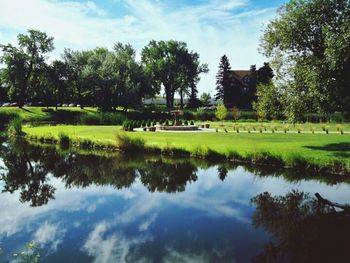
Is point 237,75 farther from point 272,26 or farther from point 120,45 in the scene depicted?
point 272,26

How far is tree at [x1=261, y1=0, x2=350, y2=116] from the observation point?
23.8m

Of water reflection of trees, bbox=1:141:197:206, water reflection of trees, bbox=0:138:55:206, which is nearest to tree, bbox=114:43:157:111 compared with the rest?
water reflection of trees, bbox=0:138:55:206

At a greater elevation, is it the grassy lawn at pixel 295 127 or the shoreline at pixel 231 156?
the grassy lawn at pixel 295 127

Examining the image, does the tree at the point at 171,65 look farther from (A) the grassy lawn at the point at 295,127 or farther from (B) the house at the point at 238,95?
(A) the grassy lawn at the point at 295,127

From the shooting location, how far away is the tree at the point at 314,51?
23.8 m

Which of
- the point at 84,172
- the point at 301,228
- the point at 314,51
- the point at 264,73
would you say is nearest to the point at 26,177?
the point at 84,172

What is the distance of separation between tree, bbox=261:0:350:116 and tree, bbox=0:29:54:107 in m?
54.0

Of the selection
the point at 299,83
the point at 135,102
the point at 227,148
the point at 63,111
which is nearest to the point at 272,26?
the point at 299,83

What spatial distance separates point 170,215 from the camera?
1573cm

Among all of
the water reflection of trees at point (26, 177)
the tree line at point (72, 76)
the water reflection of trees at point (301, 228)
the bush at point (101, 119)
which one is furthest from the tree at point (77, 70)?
the water reflection of trees at point (301, 228)

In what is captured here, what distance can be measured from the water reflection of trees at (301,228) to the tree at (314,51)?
32.7 ft

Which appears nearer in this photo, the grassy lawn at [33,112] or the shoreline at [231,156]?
the shoreline at [231,156]

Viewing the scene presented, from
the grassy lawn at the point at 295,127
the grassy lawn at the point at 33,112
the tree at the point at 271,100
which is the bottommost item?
the grassy lawn at the point at 295,127

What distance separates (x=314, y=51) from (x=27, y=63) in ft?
194
